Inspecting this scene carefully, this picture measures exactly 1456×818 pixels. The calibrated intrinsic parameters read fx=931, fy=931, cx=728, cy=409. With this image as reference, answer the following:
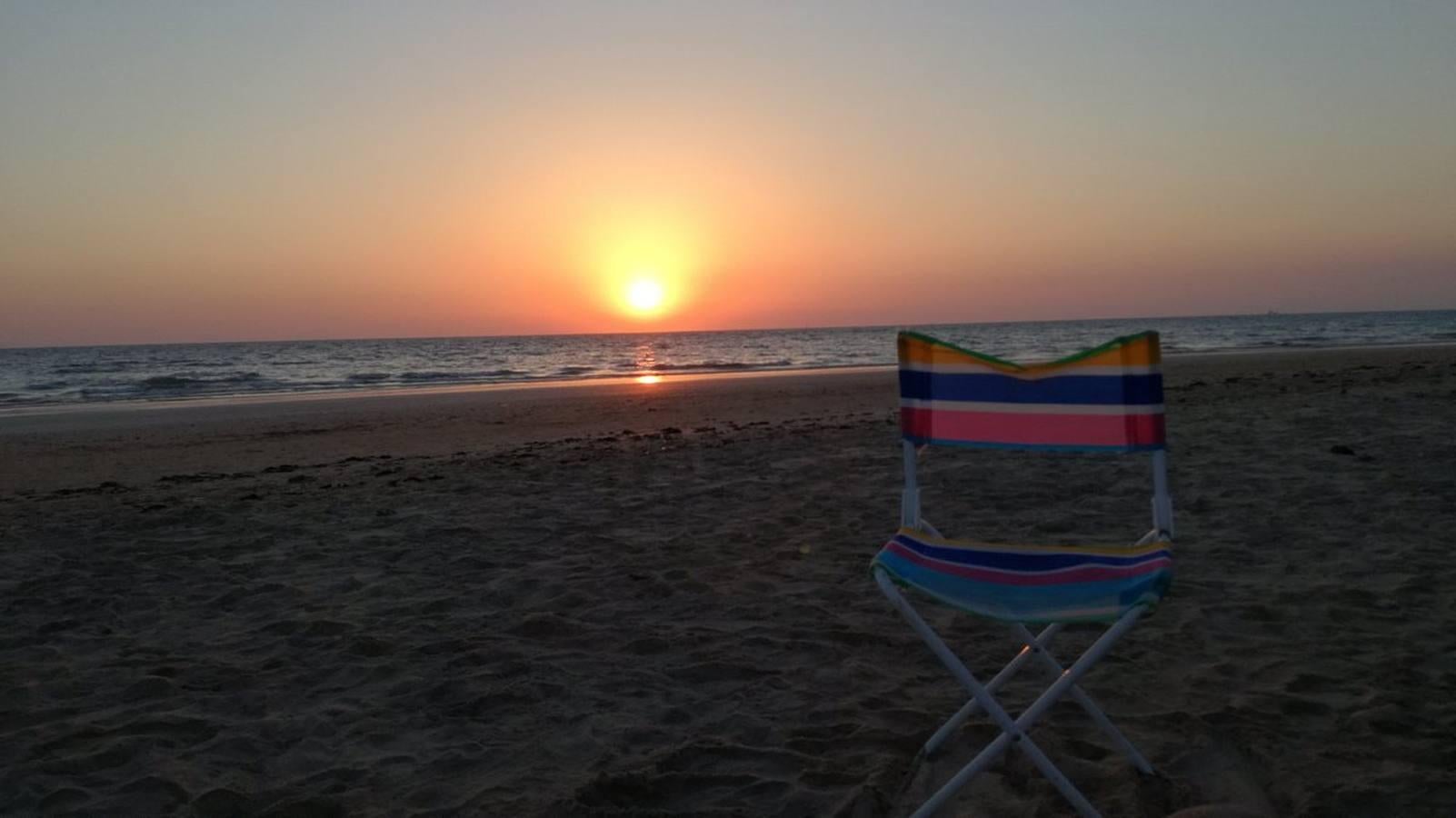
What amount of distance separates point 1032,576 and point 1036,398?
49 cm

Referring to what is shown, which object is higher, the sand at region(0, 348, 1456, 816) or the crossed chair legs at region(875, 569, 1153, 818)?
the crossed chair legs at region(875, 569, 1153, 818)

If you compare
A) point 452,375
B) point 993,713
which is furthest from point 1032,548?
point 452,375

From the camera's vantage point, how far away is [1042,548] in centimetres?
217

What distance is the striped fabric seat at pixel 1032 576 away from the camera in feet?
5.83

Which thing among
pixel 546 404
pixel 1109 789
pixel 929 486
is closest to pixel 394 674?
pixel 1109 789

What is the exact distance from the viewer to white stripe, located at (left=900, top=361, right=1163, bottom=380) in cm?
213

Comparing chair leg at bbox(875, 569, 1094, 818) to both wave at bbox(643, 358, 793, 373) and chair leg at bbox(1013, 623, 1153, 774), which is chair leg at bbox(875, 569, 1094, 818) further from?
wave at bbox(643, 358, 793, 373)

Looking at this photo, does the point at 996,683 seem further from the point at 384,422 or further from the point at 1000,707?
the point at 384,422

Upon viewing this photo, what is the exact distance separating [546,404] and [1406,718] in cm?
1369

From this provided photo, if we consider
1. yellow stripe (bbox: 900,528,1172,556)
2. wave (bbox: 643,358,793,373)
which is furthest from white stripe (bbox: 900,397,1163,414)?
wave (bbox: 643,358,793,373)

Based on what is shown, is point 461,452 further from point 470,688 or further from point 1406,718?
point 1406,718

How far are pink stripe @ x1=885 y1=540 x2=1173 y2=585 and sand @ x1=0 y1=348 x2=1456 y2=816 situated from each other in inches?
21.1

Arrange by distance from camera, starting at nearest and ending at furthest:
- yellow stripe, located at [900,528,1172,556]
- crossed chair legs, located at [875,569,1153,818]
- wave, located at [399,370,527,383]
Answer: crossed chair legs, located at [875,569,1153,818], yellow stripe, located at [900,528,1172,556], wave, located at [399,370,527,383]

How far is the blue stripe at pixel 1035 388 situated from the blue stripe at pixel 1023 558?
36 cm
